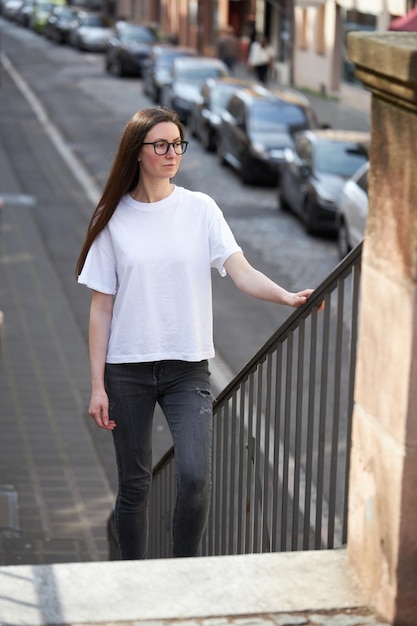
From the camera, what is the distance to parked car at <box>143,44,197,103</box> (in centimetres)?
3541

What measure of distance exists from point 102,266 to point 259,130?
19.3 metres

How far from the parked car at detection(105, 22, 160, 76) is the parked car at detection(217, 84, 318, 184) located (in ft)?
55.5

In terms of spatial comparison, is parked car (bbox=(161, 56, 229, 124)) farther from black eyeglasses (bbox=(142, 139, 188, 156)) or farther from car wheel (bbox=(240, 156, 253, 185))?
black eyeglasses (bbox=(142, 139, 188, 156))

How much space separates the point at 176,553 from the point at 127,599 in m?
1.04

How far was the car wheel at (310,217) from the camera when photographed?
1944 cm

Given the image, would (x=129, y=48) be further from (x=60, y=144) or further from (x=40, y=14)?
(x=40, y=14)

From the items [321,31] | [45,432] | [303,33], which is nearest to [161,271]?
[45,432]

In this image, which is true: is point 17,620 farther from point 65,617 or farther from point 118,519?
point 118,519

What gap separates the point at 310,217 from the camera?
19578 millimetres

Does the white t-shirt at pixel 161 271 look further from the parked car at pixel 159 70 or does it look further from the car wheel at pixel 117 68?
the car wheel at pixel 117 68

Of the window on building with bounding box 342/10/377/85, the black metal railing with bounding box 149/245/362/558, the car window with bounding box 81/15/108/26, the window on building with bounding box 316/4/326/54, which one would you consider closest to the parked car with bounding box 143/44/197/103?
the window on building with bounding box 342/10/377/85

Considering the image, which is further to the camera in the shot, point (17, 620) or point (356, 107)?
point (356, 107)

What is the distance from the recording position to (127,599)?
4215mm

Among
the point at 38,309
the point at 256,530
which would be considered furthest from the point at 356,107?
the point at 256,530
